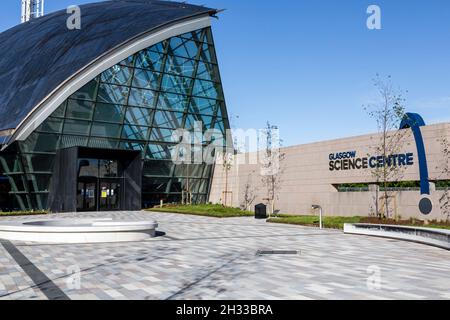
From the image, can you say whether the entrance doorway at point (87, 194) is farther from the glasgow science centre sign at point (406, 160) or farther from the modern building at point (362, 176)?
the glasgow science centre sign at point (406, 160)

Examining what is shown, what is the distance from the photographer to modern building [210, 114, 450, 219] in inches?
948

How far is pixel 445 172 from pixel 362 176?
5909 millimetres

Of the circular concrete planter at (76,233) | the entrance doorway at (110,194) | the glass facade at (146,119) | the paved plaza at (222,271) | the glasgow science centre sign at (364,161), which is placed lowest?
the paved plaza at (222,271)

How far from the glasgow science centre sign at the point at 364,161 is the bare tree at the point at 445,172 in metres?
2.10

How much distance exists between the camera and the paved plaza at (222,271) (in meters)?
8.45

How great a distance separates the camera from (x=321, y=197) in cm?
3180

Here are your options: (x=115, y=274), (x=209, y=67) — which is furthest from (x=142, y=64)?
(x=115, y=274)

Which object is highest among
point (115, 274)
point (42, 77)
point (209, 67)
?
point (209, 67)

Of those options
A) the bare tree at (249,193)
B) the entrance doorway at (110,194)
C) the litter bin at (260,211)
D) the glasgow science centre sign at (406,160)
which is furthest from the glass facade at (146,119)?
the glasgow science centre sign at (406,160)

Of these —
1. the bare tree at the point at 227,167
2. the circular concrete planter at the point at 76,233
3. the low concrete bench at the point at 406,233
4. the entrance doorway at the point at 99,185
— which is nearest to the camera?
the low concrete bench at the point at 406,233

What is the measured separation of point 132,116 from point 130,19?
10.2 m

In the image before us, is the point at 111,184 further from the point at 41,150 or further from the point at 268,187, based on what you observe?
the point at 268,187

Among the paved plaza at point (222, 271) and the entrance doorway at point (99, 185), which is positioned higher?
the entrance doorway at point (99, 185)

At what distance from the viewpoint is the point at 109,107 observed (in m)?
39.8
